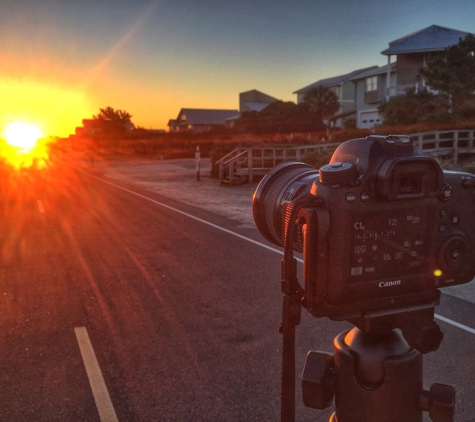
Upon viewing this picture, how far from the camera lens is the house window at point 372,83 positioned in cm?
4131

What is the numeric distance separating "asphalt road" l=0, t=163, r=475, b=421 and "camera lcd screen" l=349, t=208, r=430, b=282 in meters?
2.04

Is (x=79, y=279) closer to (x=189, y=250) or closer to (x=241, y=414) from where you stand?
(x=189, y=250)

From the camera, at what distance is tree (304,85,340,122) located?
49.7 meters

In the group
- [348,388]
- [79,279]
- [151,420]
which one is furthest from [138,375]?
[79,279]

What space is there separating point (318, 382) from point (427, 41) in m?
37.8

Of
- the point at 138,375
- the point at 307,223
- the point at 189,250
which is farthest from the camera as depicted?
the point at 189,250

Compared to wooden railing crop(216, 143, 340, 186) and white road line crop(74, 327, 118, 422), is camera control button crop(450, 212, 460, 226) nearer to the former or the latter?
white road line crop(74, 327, 118, 422)

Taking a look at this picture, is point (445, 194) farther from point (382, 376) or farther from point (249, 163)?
point (249, 163)

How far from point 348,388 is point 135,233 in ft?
28.0

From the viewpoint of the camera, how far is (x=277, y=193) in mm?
2252

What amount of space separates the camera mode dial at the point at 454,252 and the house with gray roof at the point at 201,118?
87.5 metres

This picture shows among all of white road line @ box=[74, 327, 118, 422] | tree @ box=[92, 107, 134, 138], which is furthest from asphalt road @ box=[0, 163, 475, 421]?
tree @ box=[92, 107, 134, 138]

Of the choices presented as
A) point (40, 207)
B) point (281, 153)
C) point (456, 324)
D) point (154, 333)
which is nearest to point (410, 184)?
point (154, 333)

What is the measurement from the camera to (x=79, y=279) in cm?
663
